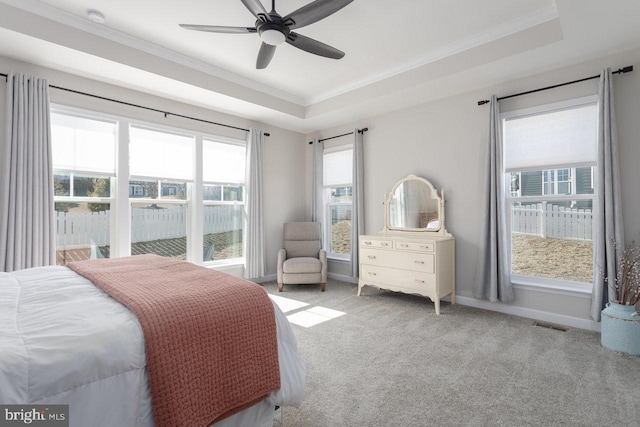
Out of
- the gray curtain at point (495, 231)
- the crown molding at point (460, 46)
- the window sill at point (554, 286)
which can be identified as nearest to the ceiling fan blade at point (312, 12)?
the crown molding at point (460, 46)

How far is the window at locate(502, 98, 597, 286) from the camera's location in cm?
311

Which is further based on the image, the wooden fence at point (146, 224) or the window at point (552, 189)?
the wooden fence at point (146, 224)

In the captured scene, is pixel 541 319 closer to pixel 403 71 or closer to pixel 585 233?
pixel 585 233

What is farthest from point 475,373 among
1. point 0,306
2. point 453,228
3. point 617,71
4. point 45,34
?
point 45,34

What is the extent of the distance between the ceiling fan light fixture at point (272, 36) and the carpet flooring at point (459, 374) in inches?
96.0

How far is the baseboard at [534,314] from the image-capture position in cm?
300

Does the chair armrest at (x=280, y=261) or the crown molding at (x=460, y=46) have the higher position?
the crown molding at (x=460, y=46)

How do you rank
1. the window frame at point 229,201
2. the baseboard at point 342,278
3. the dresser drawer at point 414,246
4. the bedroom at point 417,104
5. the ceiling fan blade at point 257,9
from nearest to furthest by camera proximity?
the ceiling fan blade at point 257,9 → the bedroom at point 417,104 → the dresser drawer at point 414,246 → the window frame at point 229,201 → the baseboard at point 342,278

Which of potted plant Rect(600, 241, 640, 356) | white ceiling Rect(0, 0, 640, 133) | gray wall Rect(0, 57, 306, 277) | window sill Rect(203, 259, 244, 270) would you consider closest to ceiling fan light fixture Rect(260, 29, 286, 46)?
white ceiling Rect(0, 0, 640, 133)

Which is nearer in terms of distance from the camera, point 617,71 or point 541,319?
point 617,71

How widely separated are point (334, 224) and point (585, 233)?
10.9 ft

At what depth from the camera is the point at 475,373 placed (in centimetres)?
218

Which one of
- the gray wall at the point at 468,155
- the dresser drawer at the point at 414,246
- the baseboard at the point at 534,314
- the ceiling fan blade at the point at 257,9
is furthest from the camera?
the dresser drawer at the point at 414,246

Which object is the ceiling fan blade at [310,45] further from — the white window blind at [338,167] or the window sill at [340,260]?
the window sill at [340,260]
